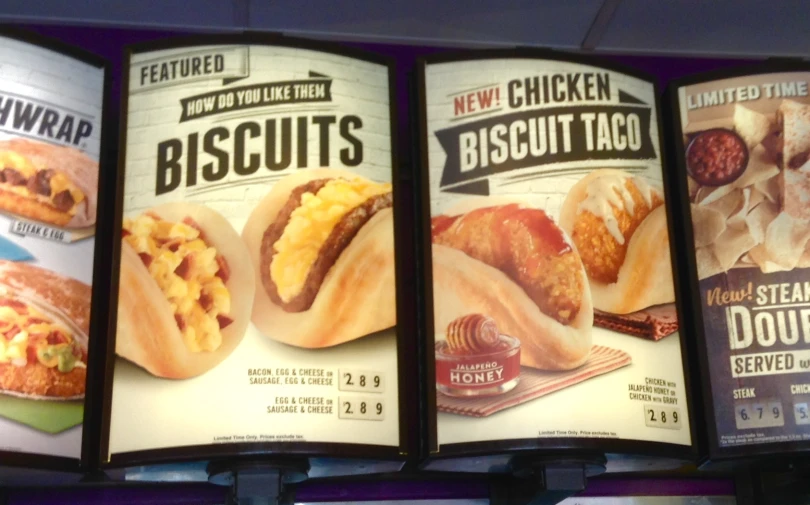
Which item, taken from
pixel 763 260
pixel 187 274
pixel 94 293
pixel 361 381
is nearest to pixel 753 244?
pixel 763 260

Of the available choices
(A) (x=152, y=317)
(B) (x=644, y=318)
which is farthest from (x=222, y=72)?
(B) (x=644, y=318)

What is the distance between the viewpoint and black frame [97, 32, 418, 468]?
5.13 feet

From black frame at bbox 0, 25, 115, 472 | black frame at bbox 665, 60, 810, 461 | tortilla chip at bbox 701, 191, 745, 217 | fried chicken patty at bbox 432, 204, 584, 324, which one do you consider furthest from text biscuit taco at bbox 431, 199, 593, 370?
black frame at bbox 0, 25, 115, 472

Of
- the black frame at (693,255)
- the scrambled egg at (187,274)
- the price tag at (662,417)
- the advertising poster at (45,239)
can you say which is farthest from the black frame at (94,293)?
the black frame at (693,255)

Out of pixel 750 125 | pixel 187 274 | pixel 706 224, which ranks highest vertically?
pixel 750 125

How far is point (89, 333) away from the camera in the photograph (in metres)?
1.75

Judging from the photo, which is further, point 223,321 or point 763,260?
point 763,260

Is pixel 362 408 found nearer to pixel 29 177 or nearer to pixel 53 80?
pixel 29 177

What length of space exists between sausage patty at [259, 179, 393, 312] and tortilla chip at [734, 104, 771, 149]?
79 centimetres

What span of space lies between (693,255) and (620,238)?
183 millimetres

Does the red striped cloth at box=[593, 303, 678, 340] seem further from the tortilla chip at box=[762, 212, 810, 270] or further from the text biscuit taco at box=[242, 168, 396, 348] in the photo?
the text biscuit taco at box=[242, 168, 396, 348]

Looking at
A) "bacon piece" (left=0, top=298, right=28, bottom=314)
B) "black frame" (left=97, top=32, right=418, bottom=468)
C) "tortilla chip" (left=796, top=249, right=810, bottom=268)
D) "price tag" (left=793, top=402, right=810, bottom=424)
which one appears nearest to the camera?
"black frame" (left=97, top=32, right=418, bottom=468)

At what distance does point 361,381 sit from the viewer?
1666mm

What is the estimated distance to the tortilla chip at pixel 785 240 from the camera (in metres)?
1.88
